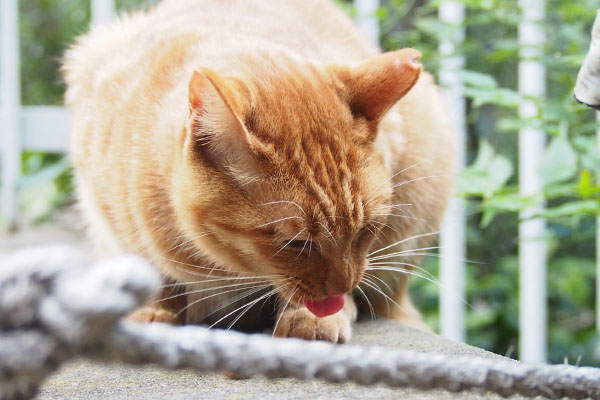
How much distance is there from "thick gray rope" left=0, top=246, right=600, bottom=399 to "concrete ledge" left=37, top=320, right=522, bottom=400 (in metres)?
0.33

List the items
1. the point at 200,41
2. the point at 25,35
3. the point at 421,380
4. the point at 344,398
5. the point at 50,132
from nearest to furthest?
1. the point at 421,380
2. the point at 344,398
3. the point at 200,41
4. the point at 50,132
5. the point at 25,35

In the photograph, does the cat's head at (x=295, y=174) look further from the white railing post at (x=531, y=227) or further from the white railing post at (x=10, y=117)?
the white railing post at (x=10, y=117)

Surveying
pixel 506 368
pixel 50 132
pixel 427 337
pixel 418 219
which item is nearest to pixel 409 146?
pixel 418 219

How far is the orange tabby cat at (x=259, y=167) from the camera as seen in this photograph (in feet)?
3.95

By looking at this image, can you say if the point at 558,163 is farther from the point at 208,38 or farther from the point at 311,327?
the point at 208,38

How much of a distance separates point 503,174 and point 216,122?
0.72 metres

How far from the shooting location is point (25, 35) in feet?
14.4

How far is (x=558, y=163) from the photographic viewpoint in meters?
1.50

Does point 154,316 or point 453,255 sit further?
point 453,255

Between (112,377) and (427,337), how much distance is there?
58cm

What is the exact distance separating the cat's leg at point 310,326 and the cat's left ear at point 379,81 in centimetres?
39

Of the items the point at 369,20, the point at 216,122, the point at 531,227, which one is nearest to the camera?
the point at 216,122

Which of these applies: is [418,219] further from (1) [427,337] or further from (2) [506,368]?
(2) [506,368]

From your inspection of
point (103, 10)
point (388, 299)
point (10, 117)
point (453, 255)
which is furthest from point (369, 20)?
point (10, 117)
